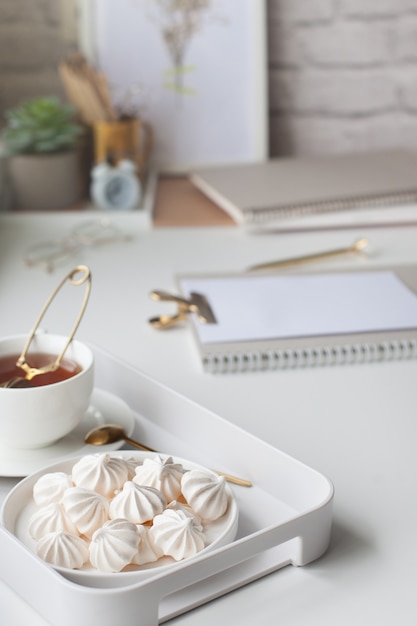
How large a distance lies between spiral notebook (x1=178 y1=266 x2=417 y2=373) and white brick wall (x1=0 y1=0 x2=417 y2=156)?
2.42 ft

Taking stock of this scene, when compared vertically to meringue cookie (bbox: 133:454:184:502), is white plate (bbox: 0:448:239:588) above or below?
below

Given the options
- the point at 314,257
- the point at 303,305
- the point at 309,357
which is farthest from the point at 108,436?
the point at 314,257

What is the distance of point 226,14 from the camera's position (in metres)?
1.75

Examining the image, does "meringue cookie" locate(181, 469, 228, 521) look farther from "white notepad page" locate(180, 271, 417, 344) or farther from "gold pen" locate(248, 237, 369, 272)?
"gold pen" locate(248, 237, 369, 272)

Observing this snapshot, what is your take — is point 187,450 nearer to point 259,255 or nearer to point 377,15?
point 259,255

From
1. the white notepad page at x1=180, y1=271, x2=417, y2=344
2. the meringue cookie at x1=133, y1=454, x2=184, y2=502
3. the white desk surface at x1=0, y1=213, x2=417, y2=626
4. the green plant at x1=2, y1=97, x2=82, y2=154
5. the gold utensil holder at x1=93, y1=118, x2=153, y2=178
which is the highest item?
the green plant at x1=2, y1=97, x2=82, y2=154

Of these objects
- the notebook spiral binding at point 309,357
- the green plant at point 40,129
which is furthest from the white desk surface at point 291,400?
the green plant at point 40,129

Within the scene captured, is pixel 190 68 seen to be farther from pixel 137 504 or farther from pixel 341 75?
pixel 137 504

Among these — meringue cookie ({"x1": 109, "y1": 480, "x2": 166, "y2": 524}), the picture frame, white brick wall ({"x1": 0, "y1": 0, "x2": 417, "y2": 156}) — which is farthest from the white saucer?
white brick wall ({"x1": 0, "y1": 0, "x2": 417, "y2": 156})

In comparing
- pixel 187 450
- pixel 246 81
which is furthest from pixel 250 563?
pixel 246 81

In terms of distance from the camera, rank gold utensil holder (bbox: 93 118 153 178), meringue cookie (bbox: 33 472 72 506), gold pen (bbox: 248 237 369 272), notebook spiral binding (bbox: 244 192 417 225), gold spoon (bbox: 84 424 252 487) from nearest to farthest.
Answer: meringue cookie (bbox: 33 472 72 506), gold spoon (bbox: 84 424 252 487), gold pen (bbox: 248 237 369 272), notebook spiral binding (bbox: 244 192 417 225), gold utensil holder (bbox: 93 118 153 178)

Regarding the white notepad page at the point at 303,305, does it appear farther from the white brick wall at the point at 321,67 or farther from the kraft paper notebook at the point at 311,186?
the white brick wall at the point at 321,67

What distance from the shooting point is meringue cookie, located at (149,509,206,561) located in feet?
2.11

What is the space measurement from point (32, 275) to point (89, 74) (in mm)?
470
